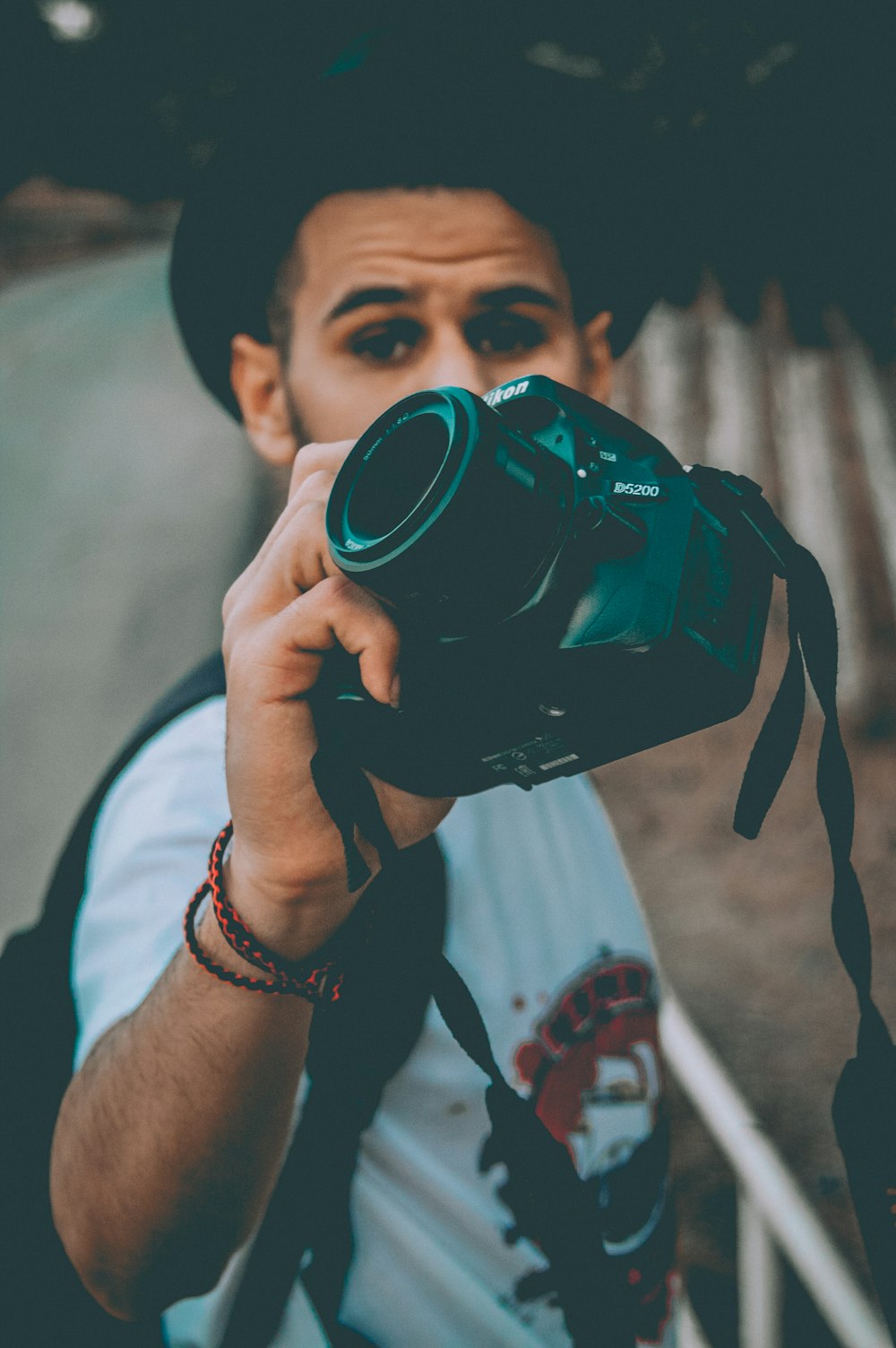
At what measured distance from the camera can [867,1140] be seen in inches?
18.8

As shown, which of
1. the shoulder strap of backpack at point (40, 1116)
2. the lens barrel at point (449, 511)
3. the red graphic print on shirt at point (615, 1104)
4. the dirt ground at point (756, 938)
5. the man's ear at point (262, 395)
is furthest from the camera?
the dirt ground at point (756, 938)

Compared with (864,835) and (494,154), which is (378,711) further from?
(864,835)

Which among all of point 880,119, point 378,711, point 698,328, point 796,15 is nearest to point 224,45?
point 796,15

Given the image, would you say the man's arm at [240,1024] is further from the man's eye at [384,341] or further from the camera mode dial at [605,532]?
the man's eye at [384,341]

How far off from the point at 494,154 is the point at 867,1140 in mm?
719

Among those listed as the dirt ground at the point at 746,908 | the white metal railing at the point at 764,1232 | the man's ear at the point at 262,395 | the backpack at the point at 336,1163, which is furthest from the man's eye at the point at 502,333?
the dirt ground at the point at 746,908

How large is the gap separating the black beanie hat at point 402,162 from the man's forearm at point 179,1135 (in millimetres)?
566

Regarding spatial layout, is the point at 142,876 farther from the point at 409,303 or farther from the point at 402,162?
the point at 402,162

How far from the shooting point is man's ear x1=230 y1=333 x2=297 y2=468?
79cm

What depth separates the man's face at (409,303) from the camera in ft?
2.25

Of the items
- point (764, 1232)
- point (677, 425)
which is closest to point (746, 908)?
point (764, 1232)

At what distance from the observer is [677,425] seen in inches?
98.4

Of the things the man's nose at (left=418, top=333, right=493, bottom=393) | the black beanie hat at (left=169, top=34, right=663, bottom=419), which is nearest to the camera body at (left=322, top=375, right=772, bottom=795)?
the man's nose at (left=418, top=333, right=493, bottom=393)

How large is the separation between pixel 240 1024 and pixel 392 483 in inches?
10.9
